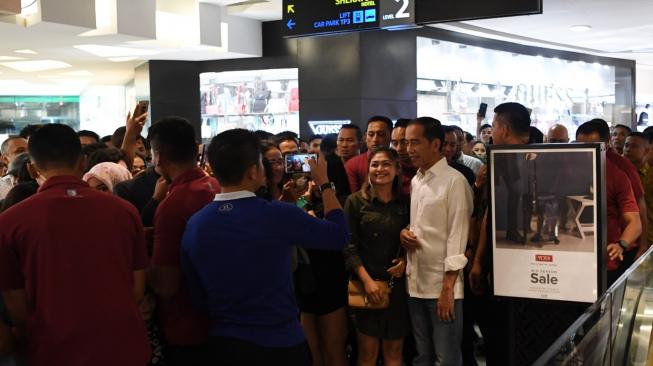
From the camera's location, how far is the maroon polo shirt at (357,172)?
4703 mm

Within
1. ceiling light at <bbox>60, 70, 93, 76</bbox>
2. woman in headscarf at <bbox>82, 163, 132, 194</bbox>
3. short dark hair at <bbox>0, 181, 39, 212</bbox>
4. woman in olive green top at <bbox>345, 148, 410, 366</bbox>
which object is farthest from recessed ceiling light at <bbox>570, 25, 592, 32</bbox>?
short dark hair at <bbox>0, 181, 39, 212</bbox>

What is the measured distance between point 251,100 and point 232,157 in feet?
27.8

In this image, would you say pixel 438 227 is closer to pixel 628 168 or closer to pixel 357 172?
pixel 357 172

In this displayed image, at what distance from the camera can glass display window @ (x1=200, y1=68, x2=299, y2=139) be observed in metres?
10.2

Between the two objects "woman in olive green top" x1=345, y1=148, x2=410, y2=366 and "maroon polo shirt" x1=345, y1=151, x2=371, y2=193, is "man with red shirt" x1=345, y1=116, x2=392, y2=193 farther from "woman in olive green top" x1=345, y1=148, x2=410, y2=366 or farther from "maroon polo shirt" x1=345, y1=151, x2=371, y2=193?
"woman in olive green top" x1=345, y1=148, x2=410, y2=366

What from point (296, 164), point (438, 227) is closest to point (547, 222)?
point (438, 227)

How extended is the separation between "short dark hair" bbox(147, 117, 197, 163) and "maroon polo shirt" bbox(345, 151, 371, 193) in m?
2.17

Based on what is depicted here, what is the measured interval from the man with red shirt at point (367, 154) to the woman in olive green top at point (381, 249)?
0.92 metres

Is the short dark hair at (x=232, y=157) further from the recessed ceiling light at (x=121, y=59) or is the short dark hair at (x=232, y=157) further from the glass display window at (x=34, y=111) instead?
the glass display window at (x=34, y=111)

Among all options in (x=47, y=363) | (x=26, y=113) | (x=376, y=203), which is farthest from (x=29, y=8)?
(x=26, y=113)

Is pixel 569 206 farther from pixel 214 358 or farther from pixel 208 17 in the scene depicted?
pixel 208 17

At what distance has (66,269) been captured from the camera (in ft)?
7.02

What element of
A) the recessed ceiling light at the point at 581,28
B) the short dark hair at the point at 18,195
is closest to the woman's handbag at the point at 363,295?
the short dark hair at the point at 18,195

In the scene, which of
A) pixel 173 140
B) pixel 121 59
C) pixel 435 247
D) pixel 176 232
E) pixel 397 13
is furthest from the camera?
pixel 121 59
